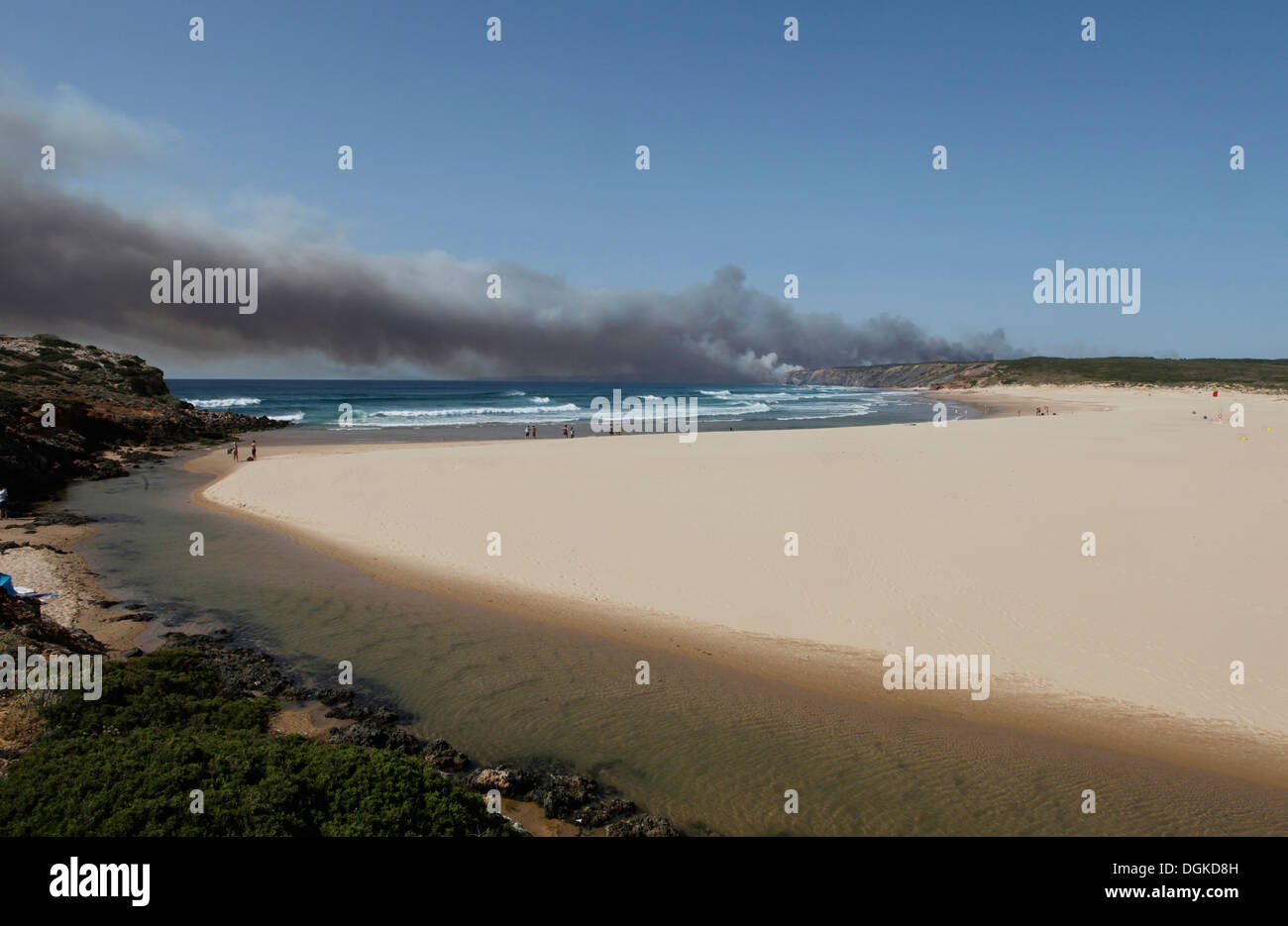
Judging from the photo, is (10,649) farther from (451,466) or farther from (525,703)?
(451,466)

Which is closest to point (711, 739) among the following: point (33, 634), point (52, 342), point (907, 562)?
point (907, 562)

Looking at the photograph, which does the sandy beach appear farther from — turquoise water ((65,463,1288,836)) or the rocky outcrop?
the rocky outcrop

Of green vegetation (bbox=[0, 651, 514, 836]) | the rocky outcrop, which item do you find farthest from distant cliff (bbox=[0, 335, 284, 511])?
green vegetation (bbox=[0, 651, 514, 836])

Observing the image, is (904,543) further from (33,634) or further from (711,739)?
(33,634)
